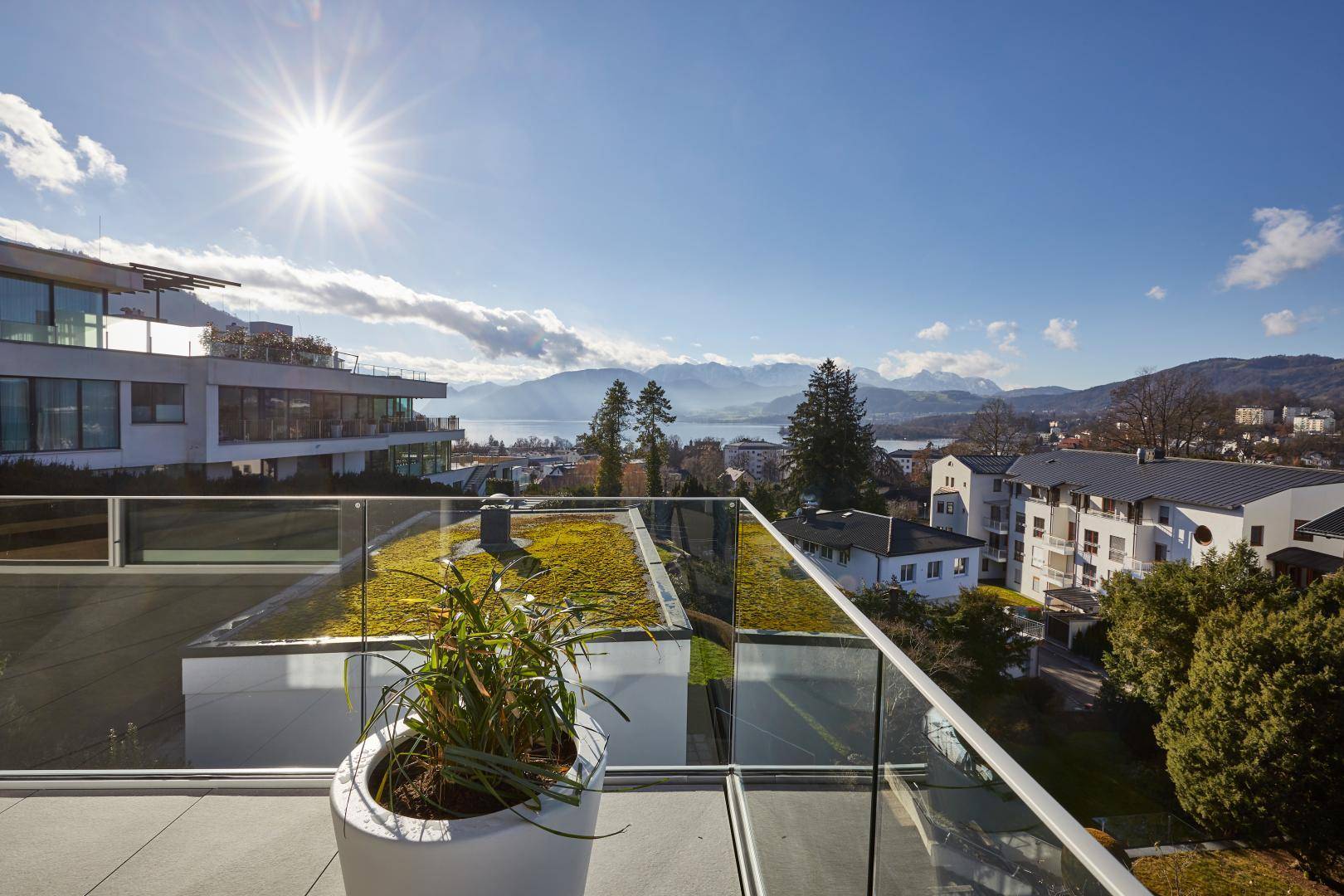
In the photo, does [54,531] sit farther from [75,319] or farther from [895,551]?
[895,551]

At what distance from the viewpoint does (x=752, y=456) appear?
4666 cm

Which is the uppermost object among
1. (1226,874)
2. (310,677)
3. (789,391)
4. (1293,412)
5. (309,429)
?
(789,391)

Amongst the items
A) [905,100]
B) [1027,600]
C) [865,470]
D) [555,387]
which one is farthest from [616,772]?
[555,387]

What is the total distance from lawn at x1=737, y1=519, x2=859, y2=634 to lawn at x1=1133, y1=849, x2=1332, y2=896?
10.4m

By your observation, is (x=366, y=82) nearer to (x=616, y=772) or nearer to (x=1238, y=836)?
(x=616, y=772)

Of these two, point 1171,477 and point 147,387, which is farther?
point 1171,477

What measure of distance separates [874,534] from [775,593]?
19.5 metres

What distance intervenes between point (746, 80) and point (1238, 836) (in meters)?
15.6

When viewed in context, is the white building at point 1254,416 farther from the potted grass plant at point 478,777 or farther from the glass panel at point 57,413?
the glass panel at point 57,413

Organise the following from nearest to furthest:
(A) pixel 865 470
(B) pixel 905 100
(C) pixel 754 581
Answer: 1. (C) pixel 754 581
2. (B) pixel 905 100
3. (A) pixel 865 470

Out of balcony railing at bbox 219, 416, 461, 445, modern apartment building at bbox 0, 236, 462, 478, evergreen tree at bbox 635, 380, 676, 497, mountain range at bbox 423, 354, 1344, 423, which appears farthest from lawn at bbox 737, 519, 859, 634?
evergreen tree at bbox 635, 380, 676, 497

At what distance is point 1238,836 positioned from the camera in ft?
31.5

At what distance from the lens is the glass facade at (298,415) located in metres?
16.3

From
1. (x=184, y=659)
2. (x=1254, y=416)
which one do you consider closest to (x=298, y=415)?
(x=184, y=659)
